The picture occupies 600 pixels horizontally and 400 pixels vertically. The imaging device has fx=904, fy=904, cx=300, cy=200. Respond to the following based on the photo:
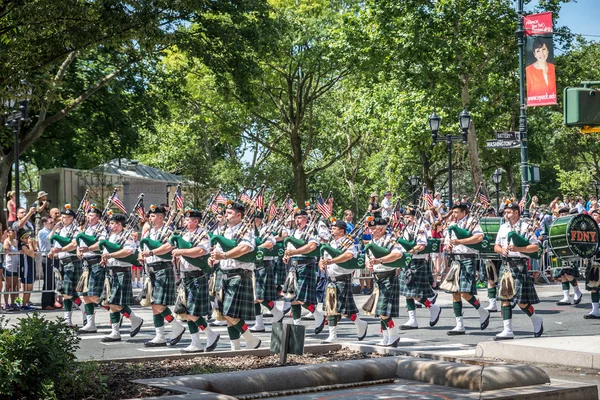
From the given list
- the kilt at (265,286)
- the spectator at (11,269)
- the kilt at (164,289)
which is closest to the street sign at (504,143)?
the kilt at (265,286)

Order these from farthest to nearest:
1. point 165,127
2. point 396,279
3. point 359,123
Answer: point 165,127 → point 359,123 → point 396,279

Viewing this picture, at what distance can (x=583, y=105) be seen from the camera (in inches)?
385

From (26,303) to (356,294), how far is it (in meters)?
7.41

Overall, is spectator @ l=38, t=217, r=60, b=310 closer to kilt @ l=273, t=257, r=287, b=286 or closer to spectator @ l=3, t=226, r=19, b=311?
spectator @ l=3, t=226, r=19, b=311

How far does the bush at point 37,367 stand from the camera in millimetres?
7059

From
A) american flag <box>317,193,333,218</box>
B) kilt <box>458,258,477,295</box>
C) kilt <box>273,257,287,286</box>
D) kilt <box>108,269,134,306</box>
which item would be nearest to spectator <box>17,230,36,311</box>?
kilt <box>108,269,134,306</box>

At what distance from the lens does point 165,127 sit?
149ft

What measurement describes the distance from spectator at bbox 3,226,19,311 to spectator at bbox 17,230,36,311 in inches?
5.3

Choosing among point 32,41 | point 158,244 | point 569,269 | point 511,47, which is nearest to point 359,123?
point 511,47

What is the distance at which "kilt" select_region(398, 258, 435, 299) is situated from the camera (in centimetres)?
1495

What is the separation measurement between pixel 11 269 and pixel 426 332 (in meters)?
8.47

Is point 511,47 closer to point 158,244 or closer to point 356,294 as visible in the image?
point 356,294

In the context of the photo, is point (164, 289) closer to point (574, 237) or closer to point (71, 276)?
point (71, 276)

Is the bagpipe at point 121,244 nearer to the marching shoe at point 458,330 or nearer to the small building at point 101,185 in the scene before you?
the marching shoe at point 458,330
